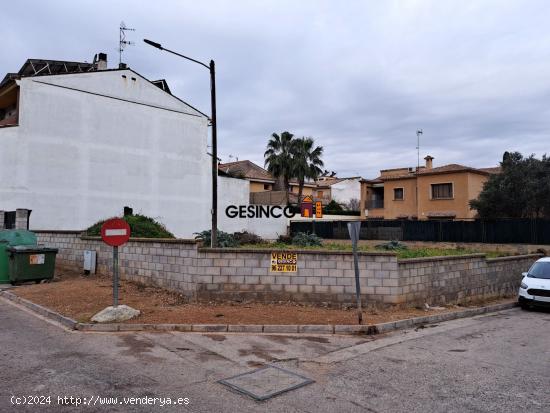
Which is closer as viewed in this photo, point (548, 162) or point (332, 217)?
point (548, 162)

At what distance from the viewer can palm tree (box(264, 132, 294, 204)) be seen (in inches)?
1809

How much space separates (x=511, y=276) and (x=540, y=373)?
1024 cm

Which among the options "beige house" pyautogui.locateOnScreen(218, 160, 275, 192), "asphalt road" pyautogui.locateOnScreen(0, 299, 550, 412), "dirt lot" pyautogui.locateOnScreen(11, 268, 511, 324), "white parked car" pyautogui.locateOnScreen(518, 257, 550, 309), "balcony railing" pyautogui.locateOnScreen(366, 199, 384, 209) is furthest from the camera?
"beige house" pyautogui.locateOnScreen(218, 160, 275, 192)

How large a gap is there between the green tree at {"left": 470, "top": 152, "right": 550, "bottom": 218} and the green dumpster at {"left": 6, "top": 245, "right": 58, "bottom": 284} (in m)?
28.6

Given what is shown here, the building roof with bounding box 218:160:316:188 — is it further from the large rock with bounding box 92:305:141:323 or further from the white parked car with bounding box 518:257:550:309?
Result: the large rock with bounding box 92:305:141:323

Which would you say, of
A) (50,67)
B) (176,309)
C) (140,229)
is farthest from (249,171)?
(176,309)

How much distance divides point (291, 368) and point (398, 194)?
4117 cm

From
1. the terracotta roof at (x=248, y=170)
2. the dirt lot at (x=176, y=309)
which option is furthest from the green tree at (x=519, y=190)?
the terracotta roof at (x=248, y=170)

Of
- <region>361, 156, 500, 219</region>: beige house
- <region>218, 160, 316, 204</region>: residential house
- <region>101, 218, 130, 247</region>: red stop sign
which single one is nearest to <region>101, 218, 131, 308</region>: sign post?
<region>101, 218, 130, 247</region>: red stop sign

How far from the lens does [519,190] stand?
1172 inches

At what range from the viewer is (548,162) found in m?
28.8

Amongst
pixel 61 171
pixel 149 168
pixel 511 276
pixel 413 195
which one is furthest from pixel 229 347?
pixel 413 195

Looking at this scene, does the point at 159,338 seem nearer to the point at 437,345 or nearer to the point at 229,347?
the point at 229,347

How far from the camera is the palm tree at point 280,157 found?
151 ft
